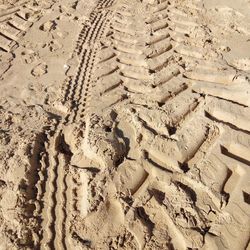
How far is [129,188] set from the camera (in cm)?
341

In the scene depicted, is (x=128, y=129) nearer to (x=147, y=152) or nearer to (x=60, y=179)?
(x=147, y=152)

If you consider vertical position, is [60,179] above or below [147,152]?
below

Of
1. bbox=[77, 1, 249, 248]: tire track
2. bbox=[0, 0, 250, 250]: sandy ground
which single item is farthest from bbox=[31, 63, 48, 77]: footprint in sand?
bbox=[77, 1, 249, 248]: tire track

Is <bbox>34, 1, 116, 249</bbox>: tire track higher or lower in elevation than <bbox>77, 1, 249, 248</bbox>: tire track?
lower

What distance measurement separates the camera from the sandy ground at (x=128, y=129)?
3.21m

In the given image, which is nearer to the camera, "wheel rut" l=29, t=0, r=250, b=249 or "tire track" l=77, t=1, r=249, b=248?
"wheel rut" l=29, t=0, r=250, b=249

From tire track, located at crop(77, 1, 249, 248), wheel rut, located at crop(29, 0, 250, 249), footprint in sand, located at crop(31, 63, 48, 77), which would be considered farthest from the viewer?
footprint in sand, located at crop(31, 63, 48, 77)

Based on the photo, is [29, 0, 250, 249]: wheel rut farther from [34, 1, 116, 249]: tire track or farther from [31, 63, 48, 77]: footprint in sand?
[31, 63, 48, 77]: footprint in sand

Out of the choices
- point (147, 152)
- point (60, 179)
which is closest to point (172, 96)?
point (147, 152)

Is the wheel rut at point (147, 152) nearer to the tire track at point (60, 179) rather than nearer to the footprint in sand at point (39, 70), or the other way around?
the tire track at point (60, 179)

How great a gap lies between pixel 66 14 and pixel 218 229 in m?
4.33

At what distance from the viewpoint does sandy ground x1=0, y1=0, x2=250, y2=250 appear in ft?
10.5

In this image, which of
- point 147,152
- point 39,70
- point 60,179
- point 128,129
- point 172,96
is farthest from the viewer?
point 39,70

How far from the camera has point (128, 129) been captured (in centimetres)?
395
